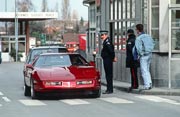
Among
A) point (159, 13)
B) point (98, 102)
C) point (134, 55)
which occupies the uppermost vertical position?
point (159, 13)

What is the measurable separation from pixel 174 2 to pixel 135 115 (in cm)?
712

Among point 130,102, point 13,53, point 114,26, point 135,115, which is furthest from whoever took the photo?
point 13,53

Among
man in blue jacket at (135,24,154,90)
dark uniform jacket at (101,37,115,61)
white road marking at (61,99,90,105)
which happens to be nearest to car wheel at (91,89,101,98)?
white road marking at (61,99,90,105)

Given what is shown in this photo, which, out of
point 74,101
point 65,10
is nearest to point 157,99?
point 74,101

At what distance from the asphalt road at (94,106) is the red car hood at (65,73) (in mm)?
637

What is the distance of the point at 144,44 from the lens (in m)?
17.1

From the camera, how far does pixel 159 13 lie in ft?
59.3

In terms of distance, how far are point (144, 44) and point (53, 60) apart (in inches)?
113

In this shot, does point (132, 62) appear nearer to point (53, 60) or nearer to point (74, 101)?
point (53, 60)

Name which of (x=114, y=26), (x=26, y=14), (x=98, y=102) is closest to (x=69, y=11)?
(x=26, y=14)

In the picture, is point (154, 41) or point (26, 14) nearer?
point (154, 41)

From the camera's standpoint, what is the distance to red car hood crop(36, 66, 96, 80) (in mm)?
14945

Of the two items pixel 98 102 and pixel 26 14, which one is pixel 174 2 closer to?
pixel 98 102

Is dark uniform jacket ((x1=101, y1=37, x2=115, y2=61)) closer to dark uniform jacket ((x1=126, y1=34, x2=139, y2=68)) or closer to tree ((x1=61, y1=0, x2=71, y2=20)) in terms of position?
dark uniform jacket ((x1=126, y1=34, x2=139, y2=68))
